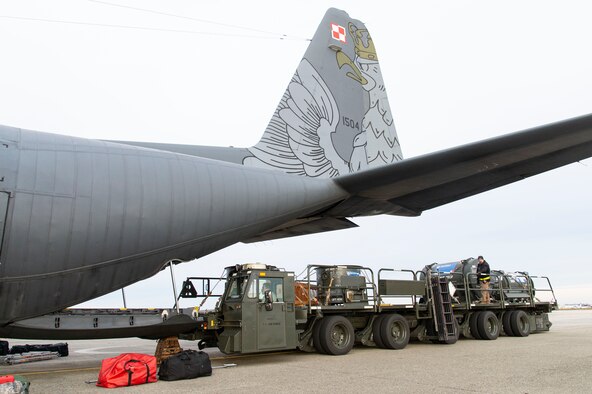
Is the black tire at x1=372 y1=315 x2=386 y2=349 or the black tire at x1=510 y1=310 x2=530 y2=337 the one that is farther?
the black tire at x1=510 y1=310 x2=530 y2=337

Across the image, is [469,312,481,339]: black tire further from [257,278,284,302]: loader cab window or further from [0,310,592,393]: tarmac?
[257,278,284,302]: loader cab window

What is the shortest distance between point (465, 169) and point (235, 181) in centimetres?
422

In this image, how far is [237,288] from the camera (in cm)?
995

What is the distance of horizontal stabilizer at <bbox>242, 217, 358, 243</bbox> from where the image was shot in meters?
11.5

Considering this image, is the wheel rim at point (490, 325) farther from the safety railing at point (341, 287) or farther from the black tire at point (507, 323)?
the safety railing at point (341, 287)

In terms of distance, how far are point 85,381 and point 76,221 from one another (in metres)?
2.47

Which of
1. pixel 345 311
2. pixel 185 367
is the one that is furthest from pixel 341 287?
pixel 185 367

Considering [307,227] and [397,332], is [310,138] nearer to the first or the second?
[307,227]

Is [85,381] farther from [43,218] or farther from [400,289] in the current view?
[400,289]

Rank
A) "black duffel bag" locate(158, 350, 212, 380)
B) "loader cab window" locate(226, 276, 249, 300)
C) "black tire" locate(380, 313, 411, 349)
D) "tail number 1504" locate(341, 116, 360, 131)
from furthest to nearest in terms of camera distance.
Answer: "tail number 1504" locate(341, 116, 360, 131), "black tire" locate(380, 313, 411, 349), "loader cab window" locate(226, 276, 249, 300), "black duffel bag" locate(158, 350, 212, 380)

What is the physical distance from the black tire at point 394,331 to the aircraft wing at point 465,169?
260 centimetres

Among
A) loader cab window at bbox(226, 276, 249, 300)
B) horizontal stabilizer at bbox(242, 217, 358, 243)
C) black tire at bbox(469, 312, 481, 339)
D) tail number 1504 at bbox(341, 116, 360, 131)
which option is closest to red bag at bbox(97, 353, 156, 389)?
loader cab window at bbox(226, 276, 249, 300)

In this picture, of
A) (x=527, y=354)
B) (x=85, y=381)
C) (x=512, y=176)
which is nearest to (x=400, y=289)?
(x=527, y=354)

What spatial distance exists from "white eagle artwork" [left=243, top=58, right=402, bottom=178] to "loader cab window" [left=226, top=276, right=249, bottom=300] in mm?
2291
